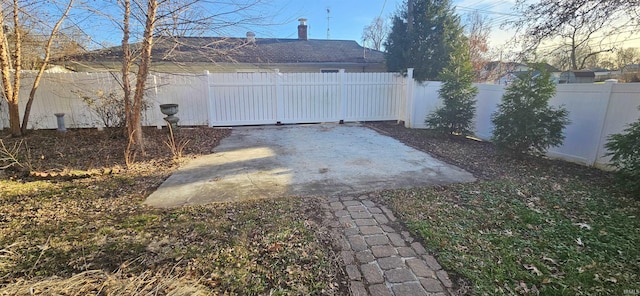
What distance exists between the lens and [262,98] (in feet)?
27.3

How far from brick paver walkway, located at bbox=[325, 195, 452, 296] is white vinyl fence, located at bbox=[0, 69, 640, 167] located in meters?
Result: 5.32

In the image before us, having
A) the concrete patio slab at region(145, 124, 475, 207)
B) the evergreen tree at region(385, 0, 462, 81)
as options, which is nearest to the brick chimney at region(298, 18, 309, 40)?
the evergreen tree at region(385, 0, 462, 81)

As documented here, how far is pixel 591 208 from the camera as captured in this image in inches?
122

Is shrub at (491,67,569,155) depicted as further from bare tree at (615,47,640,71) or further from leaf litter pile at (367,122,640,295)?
bare tree at (615,47,640,71)

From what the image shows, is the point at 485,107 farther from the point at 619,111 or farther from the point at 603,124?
the point at 619,111

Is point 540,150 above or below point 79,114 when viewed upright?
below

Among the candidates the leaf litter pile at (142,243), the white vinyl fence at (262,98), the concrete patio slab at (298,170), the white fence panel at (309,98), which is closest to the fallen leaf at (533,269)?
the leaf litter pile at (142,243)

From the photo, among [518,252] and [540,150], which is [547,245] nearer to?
[518,252]

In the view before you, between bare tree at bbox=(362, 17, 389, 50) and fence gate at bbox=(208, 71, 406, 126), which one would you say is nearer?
fence gate at bbox=(208, 71, 406, 126)

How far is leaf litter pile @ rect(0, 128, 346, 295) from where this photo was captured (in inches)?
74.4

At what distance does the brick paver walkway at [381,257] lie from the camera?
6.36ft

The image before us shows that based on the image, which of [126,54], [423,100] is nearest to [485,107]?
[423,100]

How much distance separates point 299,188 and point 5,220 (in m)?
2.94

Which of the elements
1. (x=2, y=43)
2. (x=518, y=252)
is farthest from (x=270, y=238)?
(x=2, y=43)
